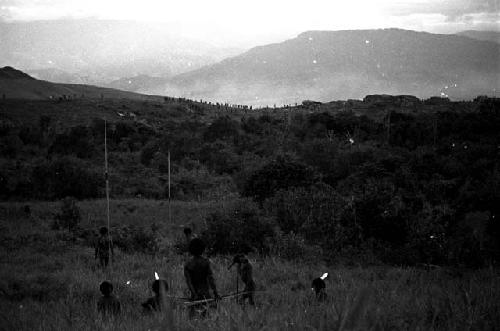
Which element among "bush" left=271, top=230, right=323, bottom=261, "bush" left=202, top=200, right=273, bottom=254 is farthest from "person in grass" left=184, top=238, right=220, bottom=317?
"bush" left=202, top=200, right=273, bottom=254

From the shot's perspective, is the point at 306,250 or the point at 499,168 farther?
the point at 499,168

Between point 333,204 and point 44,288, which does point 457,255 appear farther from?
point 44,288

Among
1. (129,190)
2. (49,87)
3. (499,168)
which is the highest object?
(49,87)

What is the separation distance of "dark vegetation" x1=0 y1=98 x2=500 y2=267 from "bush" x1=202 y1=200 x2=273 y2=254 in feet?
0.15

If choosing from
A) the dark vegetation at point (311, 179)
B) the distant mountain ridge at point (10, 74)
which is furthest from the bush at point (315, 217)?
the distant mountain ridge at point (10, 74)

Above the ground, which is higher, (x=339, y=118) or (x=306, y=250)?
(x=339, y=118)

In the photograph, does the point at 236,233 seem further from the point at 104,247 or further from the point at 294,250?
the point at 104,247

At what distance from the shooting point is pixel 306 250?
54.1 ft

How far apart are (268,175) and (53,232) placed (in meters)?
14.3

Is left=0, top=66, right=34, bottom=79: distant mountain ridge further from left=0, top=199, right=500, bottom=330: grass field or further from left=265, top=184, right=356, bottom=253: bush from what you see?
left=265, top=184, right=356, bottom=253: bush

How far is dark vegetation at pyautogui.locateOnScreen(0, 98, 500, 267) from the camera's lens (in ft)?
60.0

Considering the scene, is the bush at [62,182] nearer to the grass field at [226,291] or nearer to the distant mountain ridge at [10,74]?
the grass field at [226,291]

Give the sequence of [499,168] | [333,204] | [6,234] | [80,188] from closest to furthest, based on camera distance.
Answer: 1. [6,234]
2. [333,204]
3. [499,168]
4. [80,188]

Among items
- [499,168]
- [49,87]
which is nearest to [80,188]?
[499,168]
